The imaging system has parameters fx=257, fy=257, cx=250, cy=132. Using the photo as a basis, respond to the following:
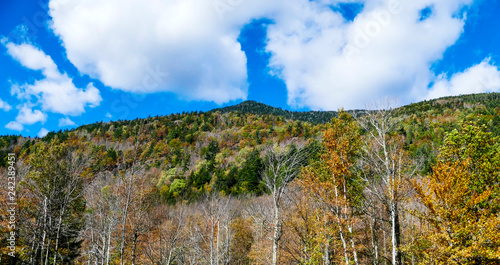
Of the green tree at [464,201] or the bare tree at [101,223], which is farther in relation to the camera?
the bare tree at [101,223]

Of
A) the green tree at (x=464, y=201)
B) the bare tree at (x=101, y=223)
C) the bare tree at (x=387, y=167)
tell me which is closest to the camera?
the green tree at (x=464, y=201)

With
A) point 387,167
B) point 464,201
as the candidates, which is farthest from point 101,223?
point 464,201

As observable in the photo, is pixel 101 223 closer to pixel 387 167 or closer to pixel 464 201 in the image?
pixel 387 167

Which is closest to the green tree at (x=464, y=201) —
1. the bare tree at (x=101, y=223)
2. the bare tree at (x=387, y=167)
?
the bare tree at (x=387, y=167)

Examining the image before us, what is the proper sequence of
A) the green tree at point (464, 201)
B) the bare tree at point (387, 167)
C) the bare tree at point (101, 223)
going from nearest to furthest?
A: the green tree at point (464, 201), the bare tree at point (101, 223), the bare tree at point (387, 167)

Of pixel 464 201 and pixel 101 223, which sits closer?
pixel 464 201

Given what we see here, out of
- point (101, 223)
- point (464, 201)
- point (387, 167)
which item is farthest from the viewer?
point (101, 223)

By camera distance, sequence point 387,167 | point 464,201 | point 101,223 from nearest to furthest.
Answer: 1. point 464,201
2. point 387,167
3. point 101,223

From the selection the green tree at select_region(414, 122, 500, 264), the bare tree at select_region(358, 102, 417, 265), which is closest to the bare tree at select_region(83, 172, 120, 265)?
the bare tree at select_region(358, 102, 417, 265)

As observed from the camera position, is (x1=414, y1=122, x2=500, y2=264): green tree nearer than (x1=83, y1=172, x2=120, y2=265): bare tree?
Yes

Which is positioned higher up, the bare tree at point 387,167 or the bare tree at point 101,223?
the bare tree at point 387,167

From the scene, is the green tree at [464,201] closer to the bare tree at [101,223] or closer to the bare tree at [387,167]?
the bare tree at [387,167]

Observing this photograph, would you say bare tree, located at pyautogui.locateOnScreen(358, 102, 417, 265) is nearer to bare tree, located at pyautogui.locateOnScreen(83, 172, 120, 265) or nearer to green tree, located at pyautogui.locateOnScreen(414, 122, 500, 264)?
green tree, located at pyautogui.locateOnScreen(414, 122, 500, 264)

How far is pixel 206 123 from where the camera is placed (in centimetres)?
13675
